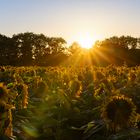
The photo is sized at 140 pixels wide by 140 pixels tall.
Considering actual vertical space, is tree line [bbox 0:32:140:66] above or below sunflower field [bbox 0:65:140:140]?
above

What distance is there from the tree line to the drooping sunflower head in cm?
4984

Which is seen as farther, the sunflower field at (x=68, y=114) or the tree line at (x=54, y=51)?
the tree line at (x=54, y=51)

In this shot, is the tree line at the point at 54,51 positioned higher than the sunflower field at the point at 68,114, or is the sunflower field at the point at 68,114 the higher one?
the tree line at the point at 54,51

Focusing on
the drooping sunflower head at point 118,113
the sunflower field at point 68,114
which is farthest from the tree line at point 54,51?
the drooping sunflower head at point 118,113

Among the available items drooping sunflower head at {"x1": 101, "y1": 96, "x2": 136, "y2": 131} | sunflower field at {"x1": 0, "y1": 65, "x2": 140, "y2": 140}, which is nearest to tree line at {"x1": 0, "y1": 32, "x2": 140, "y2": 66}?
sunflower field at {"x1": 0, "y1": 65, "x2": 140, "y2": 140}

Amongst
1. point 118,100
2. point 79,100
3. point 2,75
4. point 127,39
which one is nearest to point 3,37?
point 127,39

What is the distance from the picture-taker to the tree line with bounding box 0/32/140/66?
6159cm

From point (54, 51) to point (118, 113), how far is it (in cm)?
8148

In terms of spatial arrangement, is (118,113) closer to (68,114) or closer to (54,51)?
(68,114)

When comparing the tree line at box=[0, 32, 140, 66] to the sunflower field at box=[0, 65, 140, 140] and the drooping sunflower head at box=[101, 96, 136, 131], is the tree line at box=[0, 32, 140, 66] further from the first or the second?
the drooping sunflower head at box=[101, 96, 136, 131]

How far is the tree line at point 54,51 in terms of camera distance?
61594mm

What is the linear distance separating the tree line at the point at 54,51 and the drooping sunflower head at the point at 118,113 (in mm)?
49837

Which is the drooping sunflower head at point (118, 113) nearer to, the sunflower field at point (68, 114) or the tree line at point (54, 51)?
the sunflower field at point (68, 114)

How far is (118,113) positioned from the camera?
20.4ft
